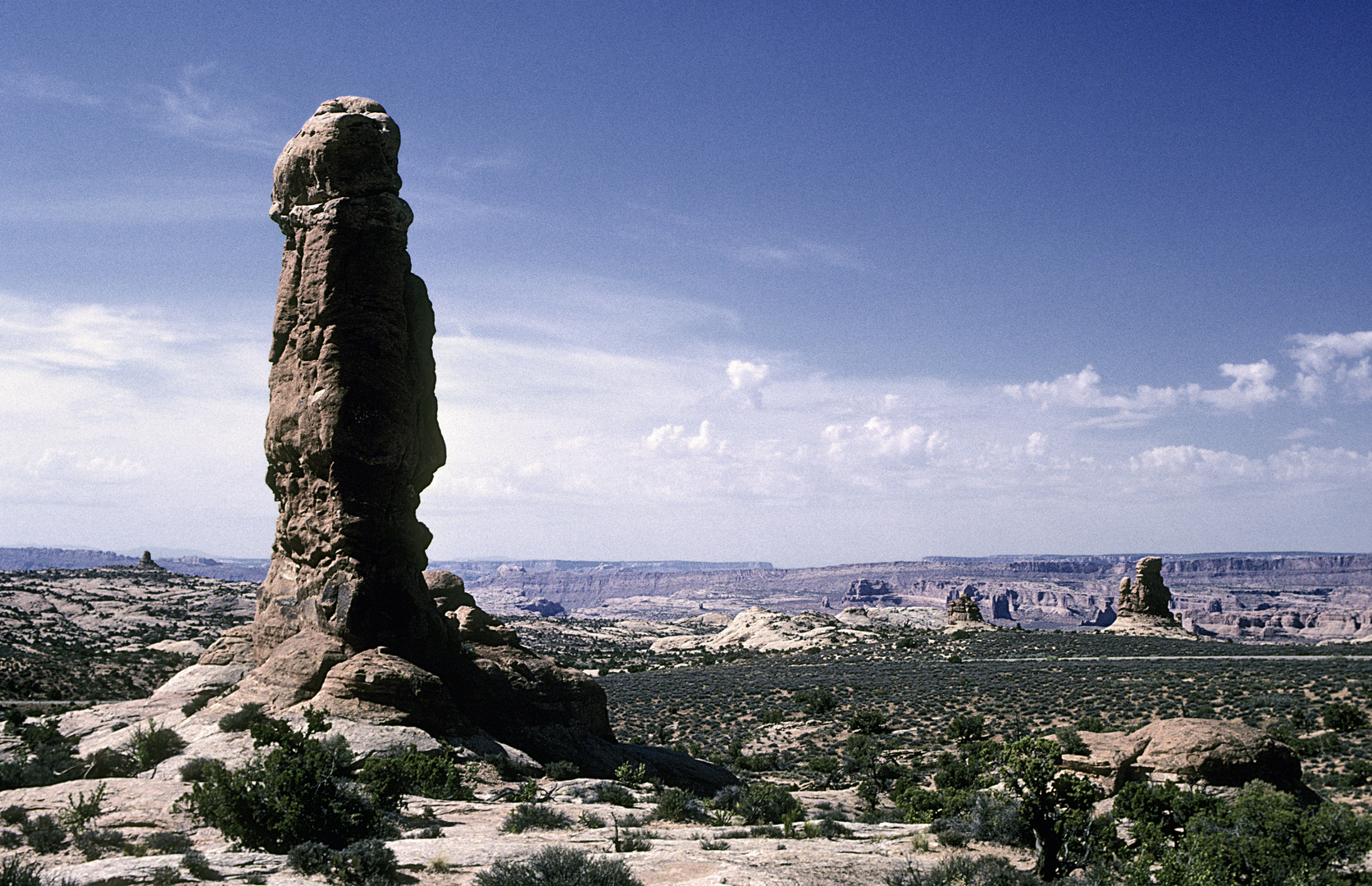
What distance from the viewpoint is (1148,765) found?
55.9 ft

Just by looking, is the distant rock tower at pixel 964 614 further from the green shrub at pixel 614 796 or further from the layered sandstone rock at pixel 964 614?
the green shrub at pixel 614 796

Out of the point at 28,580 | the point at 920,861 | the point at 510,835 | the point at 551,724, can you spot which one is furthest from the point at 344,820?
the point at 28,580

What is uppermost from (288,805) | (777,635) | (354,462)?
(354,462)

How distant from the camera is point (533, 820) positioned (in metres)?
13.8

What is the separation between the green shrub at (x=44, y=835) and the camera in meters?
11.6

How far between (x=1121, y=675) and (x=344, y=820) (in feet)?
129

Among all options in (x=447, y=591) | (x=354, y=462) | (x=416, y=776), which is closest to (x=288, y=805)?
(x=416, y=776)

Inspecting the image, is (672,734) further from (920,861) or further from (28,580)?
(28,580)

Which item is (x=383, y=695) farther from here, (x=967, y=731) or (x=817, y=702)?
(x=817, y=702)

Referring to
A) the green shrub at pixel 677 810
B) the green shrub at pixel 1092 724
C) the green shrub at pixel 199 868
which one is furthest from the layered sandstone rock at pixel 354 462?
the green shrub at pixel 1092 724

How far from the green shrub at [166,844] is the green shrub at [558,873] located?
540 centimetres

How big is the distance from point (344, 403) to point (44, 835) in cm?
1142

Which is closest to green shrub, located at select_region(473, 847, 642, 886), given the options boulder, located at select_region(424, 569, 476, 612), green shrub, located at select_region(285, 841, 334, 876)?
green shrub, located at select_region(285, 841, 334, 876)

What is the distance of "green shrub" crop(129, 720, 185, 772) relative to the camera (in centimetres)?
1705
